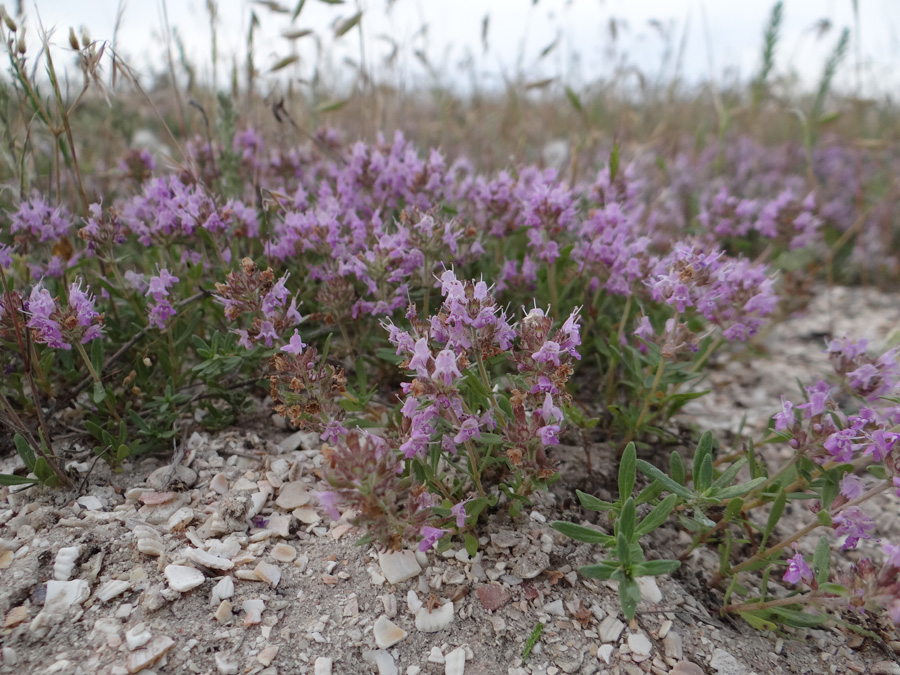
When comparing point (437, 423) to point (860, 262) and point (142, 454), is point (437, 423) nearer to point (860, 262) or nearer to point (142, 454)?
point (142, 454)

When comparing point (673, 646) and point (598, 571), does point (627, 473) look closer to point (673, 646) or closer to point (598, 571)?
point (598, 571)

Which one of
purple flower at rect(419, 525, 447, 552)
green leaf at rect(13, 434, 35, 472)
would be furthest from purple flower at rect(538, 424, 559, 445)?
green leaf at rect(13, 434, 35, 472)

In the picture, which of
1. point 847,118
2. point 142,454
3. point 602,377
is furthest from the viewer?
point 847,118

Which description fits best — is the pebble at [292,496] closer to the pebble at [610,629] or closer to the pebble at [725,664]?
the pebble at [610,629]

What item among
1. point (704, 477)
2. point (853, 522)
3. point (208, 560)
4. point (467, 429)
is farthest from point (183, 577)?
point (853, 522)

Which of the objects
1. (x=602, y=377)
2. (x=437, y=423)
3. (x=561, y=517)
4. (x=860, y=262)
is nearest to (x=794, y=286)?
(x=860, y=262)

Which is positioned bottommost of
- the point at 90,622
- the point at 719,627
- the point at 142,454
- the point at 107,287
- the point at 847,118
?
the point at 719,627

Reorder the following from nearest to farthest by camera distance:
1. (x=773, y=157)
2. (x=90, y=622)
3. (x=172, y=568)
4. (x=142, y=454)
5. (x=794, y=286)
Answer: (x=90, y=622), (x=172, y=568), (x=142, y=454), (x=794, y=286), (x=773, y=157)
